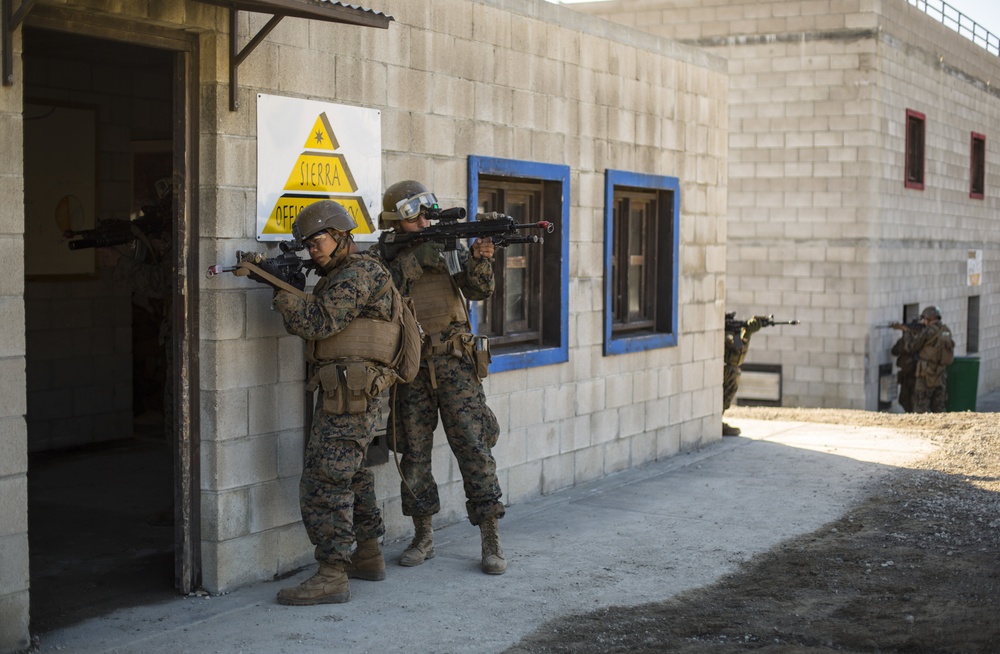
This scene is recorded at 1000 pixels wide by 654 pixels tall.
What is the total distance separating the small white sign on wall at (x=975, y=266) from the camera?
24812mm

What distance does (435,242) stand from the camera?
6.60 m

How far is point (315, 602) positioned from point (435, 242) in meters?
1.98

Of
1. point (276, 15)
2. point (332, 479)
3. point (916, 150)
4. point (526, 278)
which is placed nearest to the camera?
point (276, 15)

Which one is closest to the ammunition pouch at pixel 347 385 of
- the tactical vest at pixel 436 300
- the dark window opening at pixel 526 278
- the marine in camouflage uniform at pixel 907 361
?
the tactical vest at pixel 436 300

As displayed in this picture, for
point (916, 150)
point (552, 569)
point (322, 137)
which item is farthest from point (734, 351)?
point (916, 150)

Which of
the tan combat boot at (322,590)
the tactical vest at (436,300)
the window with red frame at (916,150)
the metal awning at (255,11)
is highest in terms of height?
the window with red frame at (916,150)

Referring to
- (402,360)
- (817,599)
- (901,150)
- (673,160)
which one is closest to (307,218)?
(402,360)

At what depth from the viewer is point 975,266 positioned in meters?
25.2

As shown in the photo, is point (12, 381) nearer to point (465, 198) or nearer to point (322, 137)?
point (322, 137)

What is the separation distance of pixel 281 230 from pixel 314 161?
46 centimetres


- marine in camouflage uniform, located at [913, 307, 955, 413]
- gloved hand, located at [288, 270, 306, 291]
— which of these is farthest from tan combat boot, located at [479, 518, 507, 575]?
marine in camouflage uniform, located at [913, 307, 955, 413]

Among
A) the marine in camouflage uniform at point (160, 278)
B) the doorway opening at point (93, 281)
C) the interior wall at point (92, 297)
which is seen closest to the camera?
the marine in camouflage uniform at point (160, 278)

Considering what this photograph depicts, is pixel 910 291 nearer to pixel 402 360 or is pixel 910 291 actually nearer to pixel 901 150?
pixel 901 150

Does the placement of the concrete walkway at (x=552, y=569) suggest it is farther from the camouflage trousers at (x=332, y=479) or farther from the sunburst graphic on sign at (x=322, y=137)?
the sunburst graphic on sign at (x=322, y=137)
